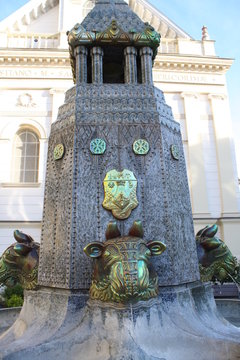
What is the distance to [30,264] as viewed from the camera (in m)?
3.76

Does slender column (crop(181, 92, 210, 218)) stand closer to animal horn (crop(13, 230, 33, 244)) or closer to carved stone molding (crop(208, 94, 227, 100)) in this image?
carved stone molding (crop(208, 94, 227, 100))

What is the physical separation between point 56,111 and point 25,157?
10.2 feet

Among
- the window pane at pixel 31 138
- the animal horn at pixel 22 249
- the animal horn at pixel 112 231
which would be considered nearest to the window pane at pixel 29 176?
the window pane at pixel 31 138

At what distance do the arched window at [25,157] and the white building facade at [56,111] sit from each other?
53 millimetres

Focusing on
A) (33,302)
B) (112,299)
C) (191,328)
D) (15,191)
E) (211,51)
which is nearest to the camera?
(112,299)

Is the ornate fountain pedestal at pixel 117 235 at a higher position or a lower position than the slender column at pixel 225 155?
lower

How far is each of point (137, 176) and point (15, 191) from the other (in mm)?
13364

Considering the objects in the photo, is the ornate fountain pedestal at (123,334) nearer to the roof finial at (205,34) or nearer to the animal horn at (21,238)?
the animal horn at (21,238)

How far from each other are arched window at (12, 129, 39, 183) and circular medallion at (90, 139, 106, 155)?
13.3 meters

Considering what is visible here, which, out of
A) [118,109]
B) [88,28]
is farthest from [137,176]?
[88,28]

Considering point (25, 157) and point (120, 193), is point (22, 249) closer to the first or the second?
point (120, 193)

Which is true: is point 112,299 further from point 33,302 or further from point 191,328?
point 33,302

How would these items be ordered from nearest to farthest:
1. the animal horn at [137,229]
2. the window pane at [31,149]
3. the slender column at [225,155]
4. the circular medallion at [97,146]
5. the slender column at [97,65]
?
the animal horn at [137,229]
the circular medallion at [97,146]
the slender column at [97,65]
the slender column at [225,155]
the window pane at [31,149]

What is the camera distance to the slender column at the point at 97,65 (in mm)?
3979
